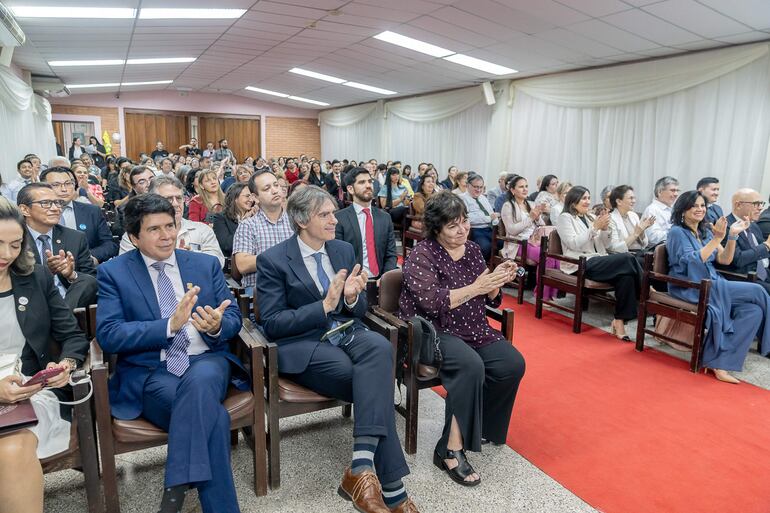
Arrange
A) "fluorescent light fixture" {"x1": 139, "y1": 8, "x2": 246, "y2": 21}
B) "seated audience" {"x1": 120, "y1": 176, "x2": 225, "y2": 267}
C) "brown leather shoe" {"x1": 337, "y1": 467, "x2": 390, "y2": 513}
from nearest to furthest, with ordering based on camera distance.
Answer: "brown leather shoe" {"x1": 337, "y1": 467, "x2": 390, "y2": 513}, "seated audience" {"x1": 120, "y1": 176, "x2": 225, "y2": 267}, "fluorescent light fixture" {"x1": 139, "y1": 8, "x2": 246, "y2": 21}

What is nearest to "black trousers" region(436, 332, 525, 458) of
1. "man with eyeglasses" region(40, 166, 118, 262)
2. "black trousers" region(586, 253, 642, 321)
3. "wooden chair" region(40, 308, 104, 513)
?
"wooden chair" region(40, 308, 104, 513)

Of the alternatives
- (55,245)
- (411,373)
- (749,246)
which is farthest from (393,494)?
(749,246)

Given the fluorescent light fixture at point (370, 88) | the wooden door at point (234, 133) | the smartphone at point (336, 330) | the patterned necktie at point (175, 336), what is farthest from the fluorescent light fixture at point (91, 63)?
the smartphone at point (336, 330)

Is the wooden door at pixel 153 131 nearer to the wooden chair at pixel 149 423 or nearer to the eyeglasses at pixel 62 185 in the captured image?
the eyeglasses at pixel 62 185

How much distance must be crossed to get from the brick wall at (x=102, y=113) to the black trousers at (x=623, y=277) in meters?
12.8

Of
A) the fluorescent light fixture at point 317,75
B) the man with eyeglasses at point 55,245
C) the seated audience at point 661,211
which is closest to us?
the man with eyeglasses at point 55,245

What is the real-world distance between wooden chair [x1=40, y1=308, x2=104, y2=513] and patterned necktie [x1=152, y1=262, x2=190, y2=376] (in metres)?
0.28

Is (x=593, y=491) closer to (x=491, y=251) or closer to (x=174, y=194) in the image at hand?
(x=174, y=194)

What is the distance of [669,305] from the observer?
3553mm

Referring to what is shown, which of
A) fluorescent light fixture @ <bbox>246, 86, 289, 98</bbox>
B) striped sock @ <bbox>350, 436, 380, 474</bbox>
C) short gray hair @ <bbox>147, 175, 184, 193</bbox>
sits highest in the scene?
fluorescent light fixture @ <bbox>246, 86, 289, 98</bbox>

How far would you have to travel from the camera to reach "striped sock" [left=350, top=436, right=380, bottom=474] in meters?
1.88

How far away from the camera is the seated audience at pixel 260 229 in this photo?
2.92 metres

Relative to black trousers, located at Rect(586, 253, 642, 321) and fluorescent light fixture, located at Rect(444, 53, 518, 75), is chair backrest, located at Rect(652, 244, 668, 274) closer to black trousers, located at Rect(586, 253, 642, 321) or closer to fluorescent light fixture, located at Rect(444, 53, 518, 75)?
black trousers, located at Rect(586, 253, 642, 321)

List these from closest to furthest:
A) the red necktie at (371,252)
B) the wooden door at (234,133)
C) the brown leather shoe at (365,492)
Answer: the brown leather shoe at (365,492)
the red necktie at (371,252)
the wooden door at (234,133)
